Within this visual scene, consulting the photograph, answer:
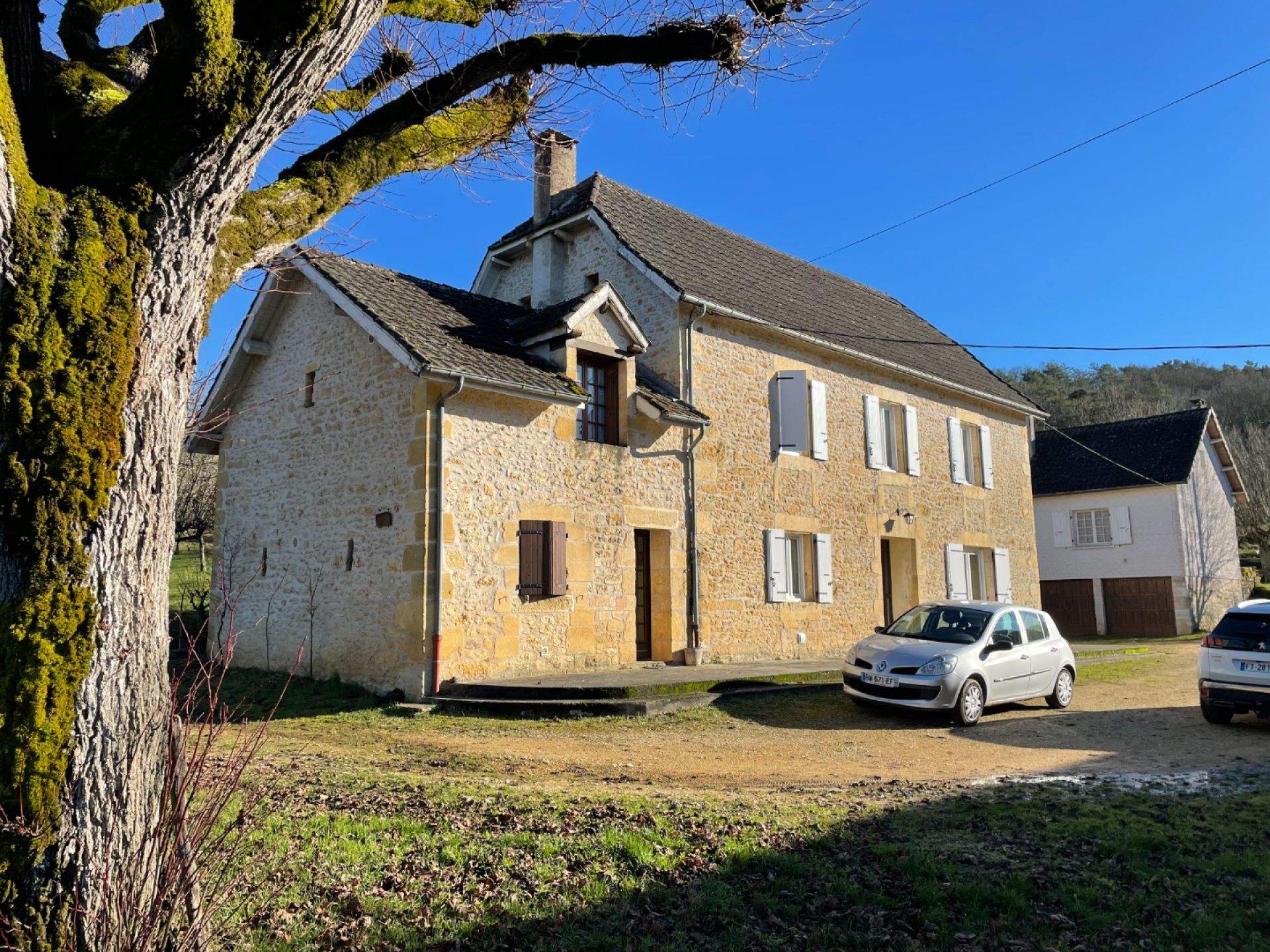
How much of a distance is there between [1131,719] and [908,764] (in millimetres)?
4379

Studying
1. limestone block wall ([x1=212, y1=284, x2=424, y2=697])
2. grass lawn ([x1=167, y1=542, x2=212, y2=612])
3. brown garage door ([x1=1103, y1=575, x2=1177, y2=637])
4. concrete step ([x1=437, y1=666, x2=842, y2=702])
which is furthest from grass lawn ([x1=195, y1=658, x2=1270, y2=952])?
brown garage door ([x1=1103, y1=575, x2=1177, y2=637])

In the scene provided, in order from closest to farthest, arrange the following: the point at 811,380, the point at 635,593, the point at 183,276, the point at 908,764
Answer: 1. the point at 183,276
2. the point at 908,764
3. the point at 635,593
4. the point at 811,380

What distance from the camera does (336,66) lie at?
3881mm

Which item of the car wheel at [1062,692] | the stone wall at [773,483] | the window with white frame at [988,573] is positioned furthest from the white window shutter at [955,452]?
the car wheel at [1062,692]

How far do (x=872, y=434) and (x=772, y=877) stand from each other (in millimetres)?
14174

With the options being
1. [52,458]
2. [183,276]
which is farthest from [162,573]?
[183,276]

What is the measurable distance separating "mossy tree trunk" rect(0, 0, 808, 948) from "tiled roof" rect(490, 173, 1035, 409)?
1143cm

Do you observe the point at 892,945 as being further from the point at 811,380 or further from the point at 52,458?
the point at 811,380

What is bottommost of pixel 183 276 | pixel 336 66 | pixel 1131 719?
pixel 1131 719

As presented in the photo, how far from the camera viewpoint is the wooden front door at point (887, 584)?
19.2m

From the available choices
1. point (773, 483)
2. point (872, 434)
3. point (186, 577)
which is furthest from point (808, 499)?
point (186, 577)

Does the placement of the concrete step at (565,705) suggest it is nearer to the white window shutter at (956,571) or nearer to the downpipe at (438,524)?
the downpipe at (438,524)

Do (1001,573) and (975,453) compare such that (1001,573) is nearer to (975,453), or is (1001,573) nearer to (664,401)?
(975,453)

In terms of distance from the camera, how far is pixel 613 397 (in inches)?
555
